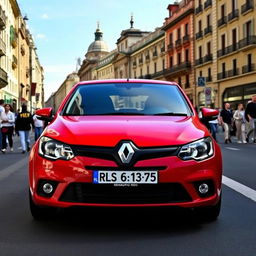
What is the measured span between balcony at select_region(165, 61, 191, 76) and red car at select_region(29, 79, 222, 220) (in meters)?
51.4

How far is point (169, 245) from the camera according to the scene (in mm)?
3914

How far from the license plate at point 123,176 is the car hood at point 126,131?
246 mm

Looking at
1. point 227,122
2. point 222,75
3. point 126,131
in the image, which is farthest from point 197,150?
point 222,75

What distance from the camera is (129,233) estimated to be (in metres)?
4.31

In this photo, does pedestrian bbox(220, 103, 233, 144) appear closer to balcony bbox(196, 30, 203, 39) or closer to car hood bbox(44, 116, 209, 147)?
car hood bbox(44, 116, 209, 147)

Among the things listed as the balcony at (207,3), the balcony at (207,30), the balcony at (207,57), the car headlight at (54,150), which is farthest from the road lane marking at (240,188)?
the balcony at (207,3)

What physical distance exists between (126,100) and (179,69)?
52.5m

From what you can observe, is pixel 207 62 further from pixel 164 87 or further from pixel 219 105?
pixel 164 87

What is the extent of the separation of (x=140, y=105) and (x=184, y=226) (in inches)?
60.6

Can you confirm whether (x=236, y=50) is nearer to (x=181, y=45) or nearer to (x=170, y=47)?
(x=181, y=45)

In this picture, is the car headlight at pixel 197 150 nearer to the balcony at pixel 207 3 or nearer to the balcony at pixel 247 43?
the balcony at pixel 247 43

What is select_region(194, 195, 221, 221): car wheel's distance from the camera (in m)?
4.68

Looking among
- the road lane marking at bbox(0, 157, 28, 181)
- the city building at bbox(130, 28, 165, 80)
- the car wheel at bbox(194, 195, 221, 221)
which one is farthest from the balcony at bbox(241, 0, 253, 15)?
the car wheel at bbox(194, 195, 221, 221)

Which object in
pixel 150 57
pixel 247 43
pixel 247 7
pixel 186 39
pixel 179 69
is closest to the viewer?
pixel 247 43
